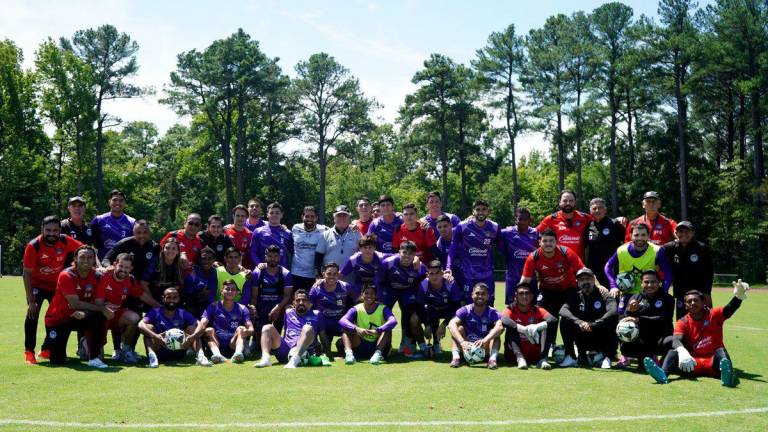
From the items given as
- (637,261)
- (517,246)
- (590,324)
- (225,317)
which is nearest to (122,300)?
(225,317)

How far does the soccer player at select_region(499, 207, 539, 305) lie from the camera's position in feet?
35.3

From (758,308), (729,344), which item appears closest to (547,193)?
(758,308)

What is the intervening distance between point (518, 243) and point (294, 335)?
12.7 feet

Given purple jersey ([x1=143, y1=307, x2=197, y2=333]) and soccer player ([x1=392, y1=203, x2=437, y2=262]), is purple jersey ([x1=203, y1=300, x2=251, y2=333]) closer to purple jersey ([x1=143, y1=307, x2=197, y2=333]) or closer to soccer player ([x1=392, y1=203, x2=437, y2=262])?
purple jersey ([x1=143, y1=307, x2=197, y2=333])

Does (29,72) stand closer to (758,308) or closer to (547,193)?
(547,193)

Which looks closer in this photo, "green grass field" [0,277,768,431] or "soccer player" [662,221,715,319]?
"green grass field" [0,277,768,431]

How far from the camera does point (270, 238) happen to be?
11.3m

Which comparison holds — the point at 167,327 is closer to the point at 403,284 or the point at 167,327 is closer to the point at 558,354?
the point at 403,284

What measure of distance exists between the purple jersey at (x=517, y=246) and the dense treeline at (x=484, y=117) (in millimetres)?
31499

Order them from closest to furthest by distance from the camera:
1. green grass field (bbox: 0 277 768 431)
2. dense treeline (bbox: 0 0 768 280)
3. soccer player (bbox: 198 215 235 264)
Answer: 1. green grass field (bbox: 0 277 768 431)
2. soccer player (bbox: 198 215 235 264)
3. dense treeline (bbox: 0 0 768 280)

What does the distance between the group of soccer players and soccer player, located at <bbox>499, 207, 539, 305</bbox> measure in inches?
0.9

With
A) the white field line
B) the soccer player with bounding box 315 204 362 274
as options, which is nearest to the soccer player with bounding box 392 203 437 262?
the soccer player with bounding box 315 204 362 274

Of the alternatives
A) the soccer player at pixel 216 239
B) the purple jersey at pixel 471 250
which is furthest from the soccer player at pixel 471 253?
the soccer player at pixel 216 239

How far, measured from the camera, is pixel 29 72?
46.4 meters
